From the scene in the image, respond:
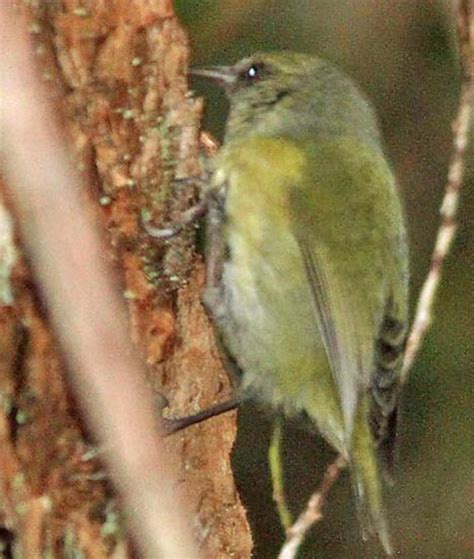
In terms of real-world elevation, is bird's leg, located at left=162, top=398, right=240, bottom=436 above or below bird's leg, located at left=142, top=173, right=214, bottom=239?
below

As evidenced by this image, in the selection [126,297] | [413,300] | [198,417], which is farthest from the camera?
[413,300]

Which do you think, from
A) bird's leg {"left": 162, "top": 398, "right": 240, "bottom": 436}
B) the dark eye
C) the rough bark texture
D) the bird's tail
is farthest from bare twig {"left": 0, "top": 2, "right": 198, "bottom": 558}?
the dark eye

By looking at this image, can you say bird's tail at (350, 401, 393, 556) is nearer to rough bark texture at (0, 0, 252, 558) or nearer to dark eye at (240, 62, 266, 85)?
rough bark texture at (0, 0, 252, 558)

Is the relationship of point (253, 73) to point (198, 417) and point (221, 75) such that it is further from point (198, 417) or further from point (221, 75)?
point (198, 417)

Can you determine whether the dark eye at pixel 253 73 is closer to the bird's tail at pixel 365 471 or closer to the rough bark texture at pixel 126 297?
the rough bark texture at pixel 126 297

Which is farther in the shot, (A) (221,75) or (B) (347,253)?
(A) (221,75)

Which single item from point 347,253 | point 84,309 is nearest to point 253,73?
point 347,253

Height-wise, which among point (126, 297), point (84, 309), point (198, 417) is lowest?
point (198, 417)
